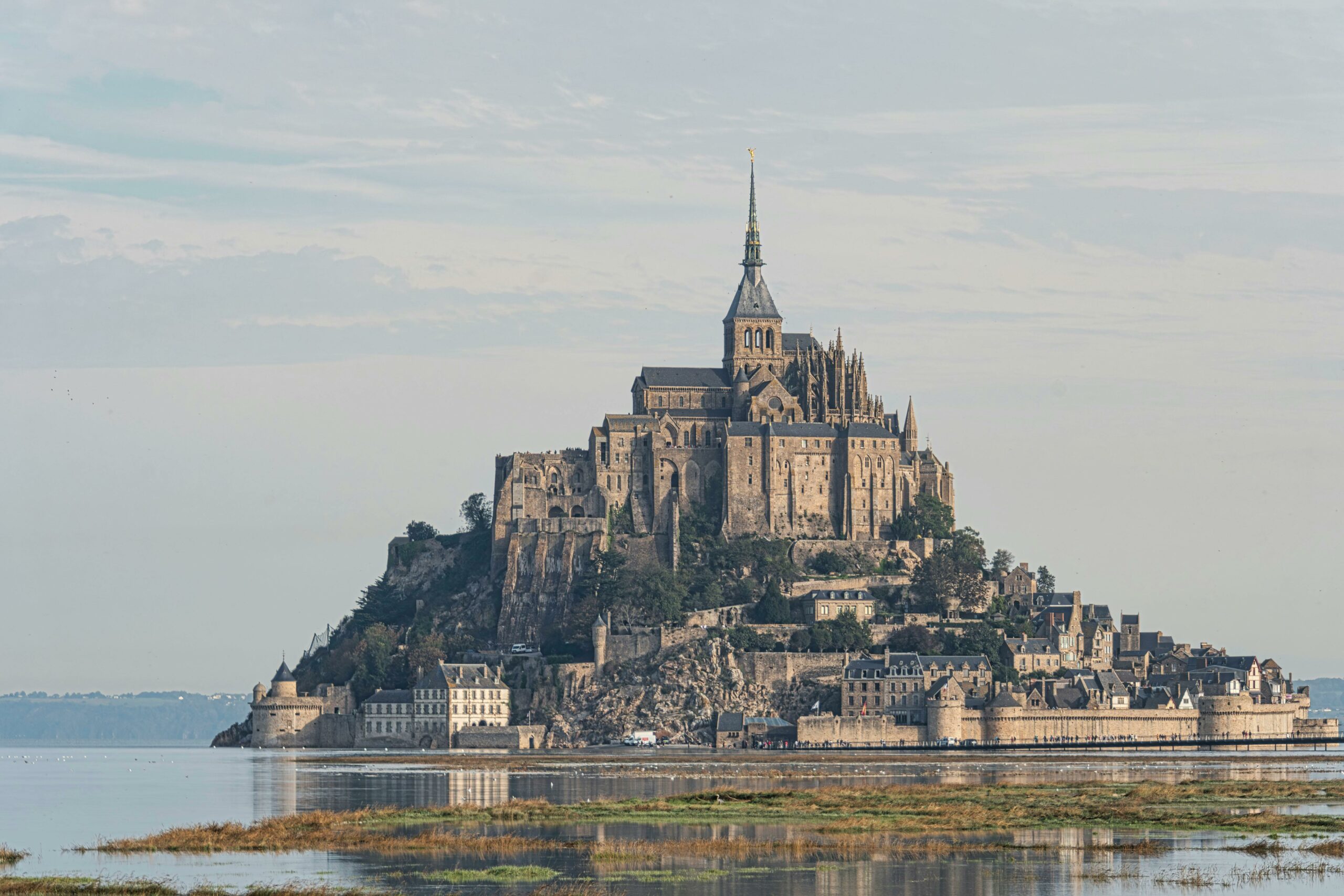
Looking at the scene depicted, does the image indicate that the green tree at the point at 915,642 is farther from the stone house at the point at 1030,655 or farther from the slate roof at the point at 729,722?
the slate roof at the point at 729,722

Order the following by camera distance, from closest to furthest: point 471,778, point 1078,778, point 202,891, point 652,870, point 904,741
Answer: point 202,891, point 652,870, point 1078,778, point 471,778, point 904,741

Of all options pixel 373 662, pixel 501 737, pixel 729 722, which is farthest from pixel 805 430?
pixel 373 662

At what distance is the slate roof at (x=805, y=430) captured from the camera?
15475 cm

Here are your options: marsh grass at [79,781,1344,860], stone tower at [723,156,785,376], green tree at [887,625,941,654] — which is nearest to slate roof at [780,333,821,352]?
stone tower at [723,156,785,376]

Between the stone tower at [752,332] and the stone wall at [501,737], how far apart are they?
35.0 metres

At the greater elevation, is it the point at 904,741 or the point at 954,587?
the point at 954,587

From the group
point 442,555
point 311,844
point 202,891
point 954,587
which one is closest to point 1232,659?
point 954,587

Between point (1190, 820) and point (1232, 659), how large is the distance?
93495mm

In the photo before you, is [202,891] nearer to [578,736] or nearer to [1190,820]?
[1190,820]

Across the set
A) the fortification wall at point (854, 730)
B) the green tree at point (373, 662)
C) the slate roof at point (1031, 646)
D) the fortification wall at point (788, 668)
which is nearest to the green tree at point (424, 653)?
the green tree at point (373, 662)

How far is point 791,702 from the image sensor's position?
458 feet

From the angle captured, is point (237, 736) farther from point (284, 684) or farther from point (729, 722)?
point (729, 722)

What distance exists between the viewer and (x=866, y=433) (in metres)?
156

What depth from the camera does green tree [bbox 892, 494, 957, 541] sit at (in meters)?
155
